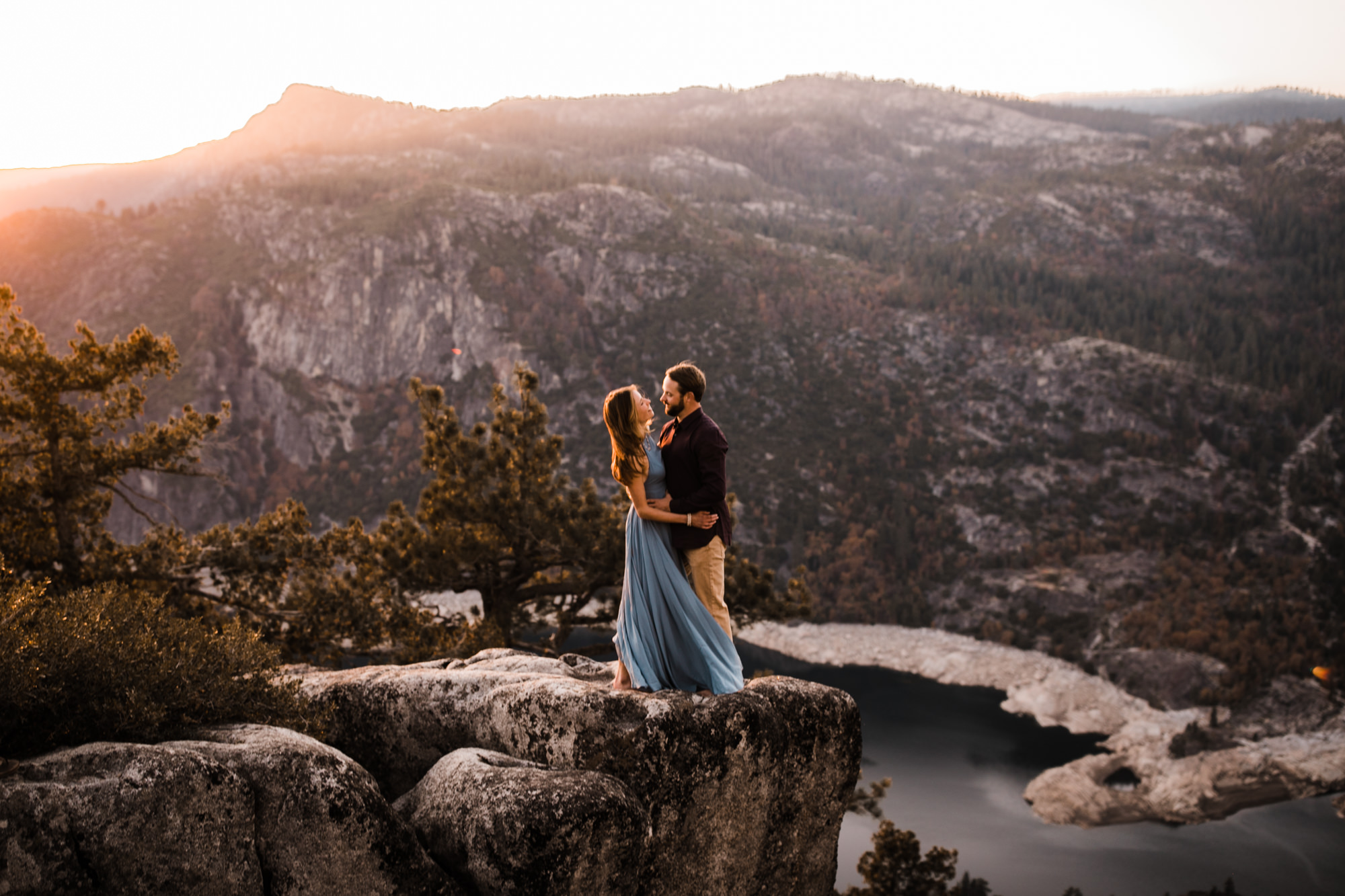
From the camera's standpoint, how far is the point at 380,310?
12850 centimetres

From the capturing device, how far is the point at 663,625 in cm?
637

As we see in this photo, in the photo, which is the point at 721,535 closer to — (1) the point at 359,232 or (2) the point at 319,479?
(2) the point at 319,479

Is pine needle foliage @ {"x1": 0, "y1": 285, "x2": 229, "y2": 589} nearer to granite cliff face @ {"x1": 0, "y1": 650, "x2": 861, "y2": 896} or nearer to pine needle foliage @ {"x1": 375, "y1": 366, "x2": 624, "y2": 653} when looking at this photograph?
→ pine needle foliage @ {"x1": 375, "y1": 366, "x2": 624, "y2": 653}

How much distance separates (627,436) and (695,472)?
0.65 meters

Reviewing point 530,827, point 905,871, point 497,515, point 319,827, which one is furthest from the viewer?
point 905,871

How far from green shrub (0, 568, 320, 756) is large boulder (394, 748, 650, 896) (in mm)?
1421

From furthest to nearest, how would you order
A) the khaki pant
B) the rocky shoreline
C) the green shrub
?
the rocky shoreline, the khaki pant, the green shrub

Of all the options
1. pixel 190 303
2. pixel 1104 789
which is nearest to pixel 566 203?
pixel 190 303

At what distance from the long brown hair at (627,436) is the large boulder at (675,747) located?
1.75 m

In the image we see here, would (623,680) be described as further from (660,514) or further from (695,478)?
(695,478)

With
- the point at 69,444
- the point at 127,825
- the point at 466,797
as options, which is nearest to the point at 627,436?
the point at 466,797

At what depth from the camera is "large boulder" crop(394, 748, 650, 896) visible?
480cm

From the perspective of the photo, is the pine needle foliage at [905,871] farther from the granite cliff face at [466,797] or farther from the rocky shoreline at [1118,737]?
the granite cliff face at [466,797]

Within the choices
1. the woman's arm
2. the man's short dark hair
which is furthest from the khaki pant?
the man's short dark hair
